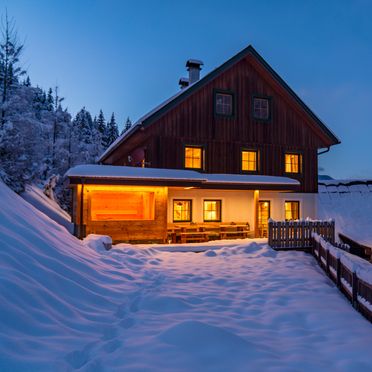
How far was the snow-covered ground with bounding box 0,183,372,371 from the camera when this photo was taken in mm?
4082

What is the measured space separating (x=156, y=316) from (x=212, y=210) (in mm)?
12973

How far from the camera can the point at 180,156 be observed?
59.9ft

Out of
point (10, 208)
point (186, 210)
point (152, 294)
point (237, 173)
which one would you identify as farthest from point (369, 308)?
point (237, 173)

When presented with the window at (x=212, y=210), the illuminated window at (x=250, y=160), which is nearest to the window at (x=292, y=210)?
the illuminated window at (x=250, y=160)

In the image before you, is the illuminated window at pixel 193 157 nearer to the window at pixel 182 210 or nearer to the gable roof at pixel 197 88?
the window at pixel 182 210

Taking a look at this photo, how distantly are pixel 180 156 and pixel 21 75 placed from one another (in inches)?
575

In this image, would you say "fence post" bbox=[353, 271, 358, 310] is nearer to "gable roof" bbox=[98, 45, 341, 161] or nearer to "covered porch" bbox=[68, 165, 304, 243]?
"covered porch" bbox=[68, 165, 304, 243]

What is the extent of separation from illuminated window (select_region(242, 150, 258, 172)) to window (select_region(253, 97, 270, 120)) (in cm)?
216

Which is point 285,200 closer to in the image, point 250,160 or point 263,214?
point 263,214

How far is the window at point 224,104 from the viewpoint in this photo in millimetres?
19328

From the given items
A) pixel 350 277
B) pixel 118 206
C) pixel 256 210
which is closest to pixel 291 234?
pixel 256 210

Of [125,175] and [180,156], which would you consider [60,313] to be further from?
[180,156]

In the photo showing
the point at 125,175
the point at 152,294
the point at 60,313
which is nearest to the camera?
the point at 60,313

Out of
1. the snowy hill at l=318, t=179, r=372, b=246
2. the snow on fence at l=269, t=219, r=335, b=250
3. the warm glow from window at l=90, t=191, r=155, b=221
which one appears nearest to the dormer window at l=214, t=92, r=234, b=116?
the warm glow from window at l=90, t=191, r=155, b=221
